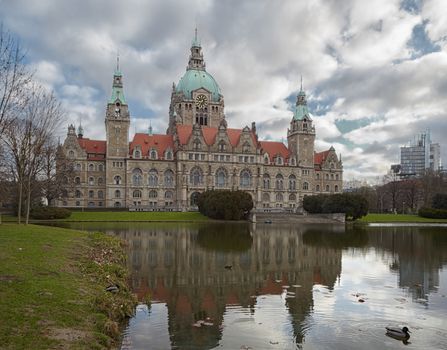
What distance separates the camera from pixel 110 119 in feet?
309

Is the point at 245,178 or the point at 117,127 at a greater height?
the point at 117,127

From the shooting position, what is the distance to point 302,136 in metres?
108

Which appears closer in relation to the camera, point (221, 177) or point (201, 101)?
point (221, 177)

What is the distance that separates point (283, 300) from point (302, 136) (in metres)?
95.9

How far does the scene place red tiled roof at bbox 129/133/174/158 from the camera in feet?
313

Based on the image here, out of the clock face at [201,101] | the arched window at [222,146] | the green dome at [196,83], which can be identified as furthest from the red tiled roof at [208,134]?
the green dome at [196,83]

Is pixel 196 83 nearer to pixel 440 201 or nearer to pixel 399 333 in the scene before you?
pixel 440 201

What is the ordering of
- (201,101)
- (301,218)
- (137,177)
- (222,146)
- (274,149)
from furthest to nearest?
(201,101) → (274,149) → (222,146) → (137,177) → (301,218)

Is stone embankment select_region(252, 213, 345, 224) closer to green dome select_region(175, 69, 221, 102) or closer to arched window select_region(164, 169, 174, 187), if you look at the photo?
arched window select_region(164, 169, 174, 187)

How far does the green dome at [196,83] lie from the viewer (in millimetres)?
109750

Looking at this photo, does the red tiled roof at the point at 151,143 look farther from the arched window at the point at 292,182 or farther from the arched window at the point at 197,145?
the arched window at the point at 292,182

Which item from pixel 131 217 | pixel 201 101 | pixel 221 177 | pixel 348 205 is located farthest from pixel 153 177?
pixel 348 205

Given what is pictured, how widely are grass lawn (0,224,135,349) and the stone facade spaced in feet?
229

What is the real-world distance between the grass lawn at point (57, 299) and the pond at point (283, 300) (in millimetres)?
794
